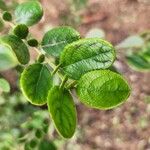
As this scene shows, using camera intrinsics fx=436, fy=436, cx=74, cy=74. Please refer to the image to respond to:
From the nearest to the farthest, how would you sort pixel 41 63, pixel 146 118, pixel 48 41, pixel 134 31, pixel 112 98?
pixel 112 98 < pixel 41 63 < pixel 48 41 < pixel 146 118 < pixel 134 31

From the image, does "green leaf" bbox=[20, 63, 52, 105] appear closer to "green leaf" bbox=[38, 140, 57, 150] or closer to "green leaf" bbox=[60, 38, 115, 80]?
"green leaf" bbox=[60, 38, 115, 80]

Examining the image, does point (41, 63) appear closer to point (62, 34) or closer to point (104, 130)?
point (62, 34)

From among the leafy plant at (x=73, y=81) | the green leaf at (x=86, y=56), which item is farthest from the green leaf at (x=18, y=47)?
the green leaf at (x=86, y=56)

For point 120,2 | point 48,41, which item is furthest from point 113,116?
point 48,41

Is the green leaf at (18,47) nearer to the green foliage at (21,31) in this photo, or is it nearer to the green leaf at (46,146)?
the green foliage at (21,31)

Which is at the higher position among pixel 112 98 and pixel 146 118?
pixel 112 98

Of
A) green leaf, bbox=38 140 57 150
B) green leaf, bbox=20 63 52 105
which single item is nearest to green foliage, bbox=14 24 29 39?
green leaf, bbox=20 63 52 105
